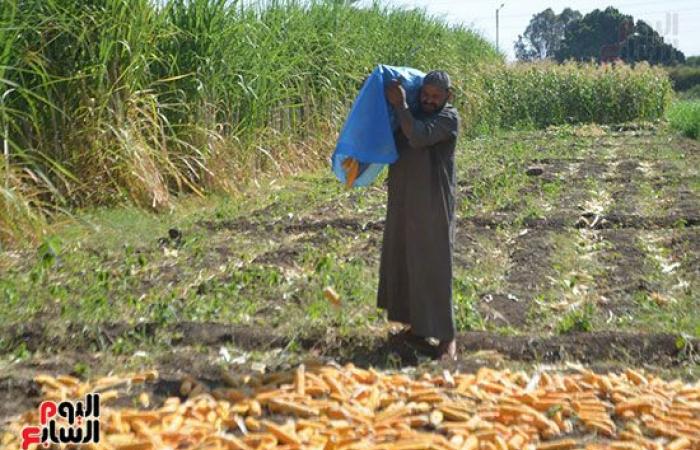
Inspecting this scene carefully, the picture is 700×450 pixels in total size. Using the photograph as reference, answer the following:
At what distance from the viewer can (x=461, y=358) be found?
5141 millimetres

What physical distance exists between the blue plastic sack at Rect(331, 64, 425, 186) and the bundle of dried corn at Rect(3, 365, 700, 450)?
1175mm

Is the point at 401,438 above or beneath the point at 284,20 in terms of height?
beneath

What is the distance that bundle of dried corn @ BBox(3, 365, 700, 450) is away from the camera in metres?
3.78

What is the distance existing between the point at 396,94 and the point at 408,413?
5.66ft

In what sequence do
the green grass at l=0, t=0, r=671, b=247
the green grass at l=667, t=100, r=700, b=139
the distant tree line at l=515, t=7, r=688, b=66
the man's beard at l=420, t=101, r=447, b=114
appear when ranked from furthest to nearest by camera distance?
1. the distant tree line at l=515, t=7, r=688, b=66
2. the green grass at l=667, t=100, r=700, b=139
3. the green grass at l=0, t=0, r=671, b=247
4. the man's beard at l=420, t=101, r=447, b=114

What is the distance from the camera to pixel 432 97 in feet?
16.5

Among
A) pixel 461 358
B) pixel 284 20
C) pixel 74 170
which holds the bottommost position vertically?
pixel 461 358

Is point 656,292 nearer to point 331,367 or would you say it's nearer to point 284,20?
point 331,367

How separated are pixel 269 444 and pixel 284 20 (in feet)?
34.2

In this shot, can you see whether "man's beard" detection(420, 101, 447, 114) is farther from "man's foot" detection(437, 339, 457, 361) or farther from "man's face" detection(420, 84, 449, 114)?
"man's foot" detection(437, 339, 457, 361)

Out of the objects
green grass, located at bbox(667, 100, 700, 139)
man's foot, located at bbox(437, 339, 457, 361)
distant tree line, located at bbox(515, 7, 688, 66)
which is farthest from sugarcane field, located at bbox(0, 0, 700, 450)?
distant tree line, located at bbox(515, 7, 688, 66)

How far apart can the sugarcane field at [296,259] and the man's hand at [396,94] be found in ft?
0.04

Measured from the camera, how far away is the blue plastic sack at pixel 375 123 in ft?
16.6

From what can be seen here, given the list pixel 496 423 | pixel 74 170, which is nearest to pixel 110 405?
pixel 496 423
